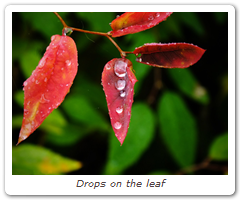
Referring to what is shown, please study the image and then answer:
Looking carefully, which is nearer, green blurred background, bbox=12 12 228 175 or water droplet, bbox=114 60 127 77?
water droplet, bbox=114 60 127 77

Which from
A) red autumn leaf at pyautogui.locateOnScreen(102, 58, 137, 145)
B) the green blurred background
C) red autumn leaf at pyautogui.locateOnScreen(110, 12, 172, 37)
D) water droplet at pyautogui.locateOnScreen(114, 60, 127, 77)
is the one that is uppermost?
red autumn leaf at pyautogui.locateOnScreen(110, 12, 172, 37)

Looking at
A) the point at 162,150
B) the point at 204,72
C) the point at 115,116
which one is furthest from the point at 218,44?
the point at 115,116

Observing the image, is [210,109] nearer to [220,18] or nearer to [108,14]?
[220,18]

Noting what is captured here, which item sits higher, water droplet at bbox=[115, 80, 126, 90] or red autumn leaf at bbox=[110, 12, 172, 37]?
red autumn leaf at bbox=[110, 12, 172, 37]

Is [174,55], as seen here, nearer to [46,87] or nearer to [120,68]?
[120,68]

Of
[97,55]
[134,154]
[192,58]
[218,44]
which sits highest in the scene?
[192,58]

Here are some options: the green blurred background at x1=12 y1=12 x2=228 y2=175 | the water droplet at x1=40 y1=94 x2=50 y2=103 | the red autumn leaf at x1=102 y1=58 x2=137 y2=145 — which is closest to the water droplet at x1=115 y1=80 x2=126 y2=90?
the red autumn leaf at x1=102 y1=58 x2=137 y2=145

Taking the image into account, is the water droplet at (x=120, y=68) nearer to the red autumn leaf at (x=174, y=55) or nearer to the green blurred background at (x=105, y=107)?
the red autumn leaf at (x=174, y=55)

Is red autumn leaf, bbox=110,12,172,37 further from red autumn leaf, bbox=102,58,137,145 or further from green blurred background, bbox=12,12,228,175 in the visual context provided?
green blurred background, bbox=12,12,228,175
